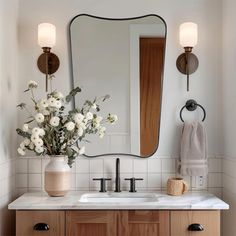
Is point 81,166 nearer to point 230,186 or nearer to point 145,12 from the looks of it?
point 230,186

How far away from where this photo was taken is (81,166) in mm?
2615

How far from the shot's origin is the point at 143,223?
2.17 meters

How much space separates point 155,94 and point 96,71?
45 cm

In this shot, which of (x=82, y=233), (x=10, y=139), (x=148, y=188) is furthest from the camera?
(x=148, y=188)

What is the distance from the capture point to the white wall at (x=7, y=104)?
2.29 m

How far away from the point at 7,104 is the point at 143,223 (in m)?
1.15

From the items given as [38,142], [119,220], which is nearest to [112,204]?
[119,220]

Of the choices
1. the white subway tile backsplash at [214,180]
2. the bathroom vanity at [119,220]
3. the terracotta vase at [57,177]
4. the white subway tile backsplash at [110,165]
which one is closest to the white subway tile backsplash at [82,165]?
the white subway tile backsplash at [110,165]

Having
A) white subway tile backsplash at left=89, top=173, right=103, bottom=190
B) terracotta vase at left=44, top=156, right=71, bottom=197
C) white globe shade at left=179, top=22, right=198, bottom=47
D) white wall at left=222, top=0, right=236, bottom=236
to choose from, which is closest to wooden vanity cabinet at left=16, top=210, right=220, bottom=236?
terracotta vase at left=44, top=156, right=71, bottom=197

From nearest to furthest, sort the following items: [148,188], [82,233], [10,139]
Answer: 1. [82,233]
2. [10,139]
3. [148,188]

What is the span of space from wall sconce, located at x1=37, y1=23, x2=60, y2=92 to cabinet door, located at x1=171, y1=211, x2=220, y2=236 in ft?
4.23

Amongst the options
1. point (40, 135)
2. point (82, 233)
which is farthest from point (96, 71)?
point (82, 233)

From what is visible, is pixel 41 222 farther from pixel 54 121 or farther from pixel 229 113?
pixel 229 113

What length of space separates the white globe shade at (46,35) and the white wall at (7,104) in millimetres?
189
